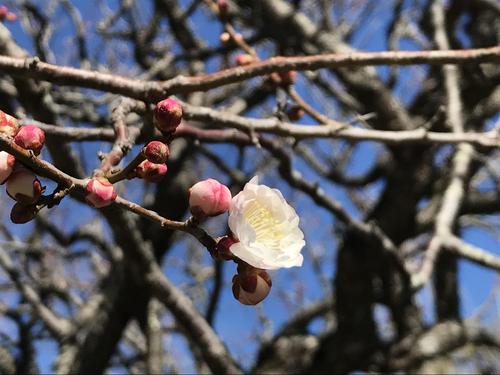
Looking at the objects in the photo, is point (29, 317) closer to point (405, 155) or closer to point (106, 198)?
point (405, 155)

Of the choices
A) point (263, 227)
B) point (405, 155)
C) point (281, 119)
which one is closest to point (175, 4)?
point (405, 155)

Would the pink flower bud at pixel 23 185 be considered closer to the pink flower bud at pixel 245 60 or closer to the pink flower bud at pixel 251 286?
the pink flower bud at pixel 251 286

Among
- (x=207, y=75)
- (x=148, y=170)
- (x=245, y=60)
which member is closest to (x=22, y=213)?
(x=148, y=170)

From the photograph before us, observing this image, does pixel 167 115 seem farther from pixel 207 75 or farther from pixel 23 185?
pixel 207 75

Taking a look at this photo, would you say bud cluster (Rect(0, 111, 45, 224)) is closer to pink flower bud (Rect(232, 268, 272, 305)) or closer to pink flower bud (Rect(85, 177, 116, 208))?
pink flower bud (Rect(85, 177, 116, 208))

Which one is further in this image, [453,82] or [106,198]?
[453,82]

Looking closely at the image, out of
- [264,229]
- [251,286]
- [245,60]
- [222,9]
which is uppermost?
[222,9]

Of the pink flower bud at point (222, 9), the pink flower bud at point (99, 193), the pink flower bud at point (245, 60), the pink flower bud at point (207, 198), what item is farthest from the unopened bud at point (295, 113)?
the pink flower bud at point (99, 193)
